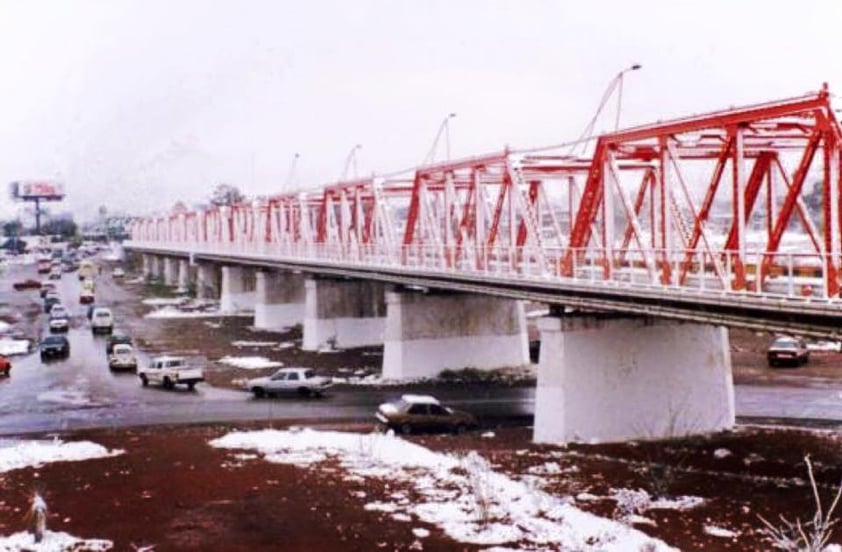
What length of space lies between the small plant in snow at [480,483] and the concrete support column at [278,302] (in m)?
44.3

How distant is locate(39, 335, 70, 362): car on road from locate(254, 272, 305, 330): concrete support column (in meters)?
17.0

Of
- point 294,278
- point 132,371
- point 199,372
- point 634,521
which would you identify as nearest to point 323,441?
point 634,521

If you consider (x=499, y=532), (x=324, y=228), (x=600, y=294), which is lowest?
(x=499, y=532)

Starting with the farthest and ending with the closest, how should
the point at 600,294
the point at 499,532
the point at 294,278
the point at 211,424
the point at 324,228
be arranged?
the point at 294,278 < the point at 324,228 < the point at 211,424 < the point at 600,294 < the point at 499,532

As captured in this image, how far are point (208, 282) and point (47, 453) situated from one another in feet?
248

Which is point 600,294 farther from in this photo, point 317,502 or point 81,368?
point 81,368

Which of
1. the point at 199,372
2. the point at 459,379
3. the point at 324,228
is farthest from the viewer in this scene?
the point at 324,228

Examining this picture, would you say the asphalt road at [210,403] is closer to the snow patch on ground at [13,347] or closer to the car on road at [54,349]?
the car on road at [54,349]

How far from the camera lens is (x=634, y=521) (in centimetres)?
1900

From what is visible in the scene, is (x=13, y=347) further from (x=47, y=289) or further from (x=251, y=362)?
(x=47, y=289)

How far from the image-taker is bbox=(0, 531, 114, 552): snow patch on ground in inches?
696

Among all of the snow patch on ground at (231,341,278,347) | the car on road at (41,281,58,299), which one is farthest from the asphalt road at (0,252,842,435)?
the car on road at (41,281,58,299)

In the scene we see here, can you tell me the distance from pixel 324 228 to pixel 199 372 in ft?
63.3

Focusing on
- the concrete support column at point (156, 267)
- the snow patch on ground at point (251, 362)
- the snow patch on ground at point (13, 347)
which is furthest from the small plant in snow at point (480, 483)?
the concrete support column at point (156, 267)
